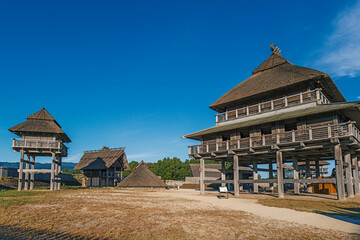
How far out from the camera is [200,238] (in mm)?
7051

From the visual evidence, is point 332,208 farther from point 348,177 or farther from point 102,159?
point 102,159

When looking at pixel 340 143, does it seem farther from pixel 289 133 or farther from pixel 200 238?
pixel 200 238

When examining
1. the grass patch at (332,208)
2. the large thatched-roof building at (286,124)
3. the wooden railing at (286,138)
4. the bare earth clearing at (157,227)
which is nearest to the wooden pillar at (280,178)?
the large thatched-roof building at (286,124)

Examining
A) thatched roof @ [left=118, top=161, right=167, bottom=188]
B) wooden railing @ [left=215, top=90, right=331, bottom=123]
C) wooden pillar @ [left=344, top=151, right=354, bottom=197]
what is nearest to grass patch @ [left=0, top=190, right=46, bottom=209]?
wooden railing @ [left=215, top=90, right=331, bottom=123]

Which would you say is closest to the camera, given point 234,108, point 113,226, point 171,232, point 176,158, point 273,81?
point 171,232

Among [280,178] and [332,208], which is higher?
[280,178]

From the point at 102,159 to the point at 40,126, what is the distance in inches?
798

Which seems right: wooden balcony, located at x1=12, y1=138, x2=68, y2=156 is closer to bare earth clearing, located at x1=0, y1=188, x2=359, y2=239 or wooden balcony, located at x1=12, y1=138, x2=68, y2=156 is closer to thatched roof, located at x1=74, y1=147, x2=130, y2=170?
thatched roof, located at x1=74, y1=147, x2=130, y2=170

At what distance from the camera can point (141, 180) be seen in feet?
130

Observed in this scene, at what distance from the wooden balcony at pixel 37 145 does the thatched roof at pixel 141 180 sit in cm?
1144

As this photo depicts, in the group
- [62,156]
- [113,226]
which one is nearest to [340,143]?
[113,226]

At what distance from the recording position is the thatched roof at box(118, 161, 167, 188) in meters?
39.0

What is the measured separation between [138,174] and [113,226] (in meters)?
32.5

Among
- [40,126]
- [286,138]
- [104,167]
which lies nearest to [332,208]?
[286,138]
